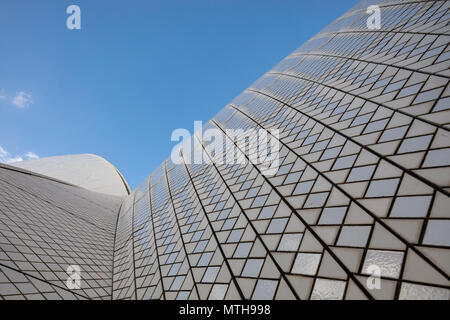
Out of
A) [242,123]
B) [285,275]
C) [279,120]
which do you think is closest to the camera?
[285,275]

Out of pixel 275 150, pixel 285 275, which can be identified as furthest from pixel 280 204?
pixel 275 150

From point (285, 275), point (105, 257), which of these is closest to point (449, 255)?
point (285, 275)

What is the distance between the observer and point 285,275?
619cm

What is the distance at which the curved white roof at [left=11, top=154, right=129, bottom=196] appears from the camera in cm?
4025

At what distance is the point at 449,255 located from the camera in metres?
4.14

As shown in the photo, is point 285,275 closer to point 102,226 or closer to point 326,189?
point 326,189

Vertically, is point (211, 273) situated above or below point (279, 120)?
below

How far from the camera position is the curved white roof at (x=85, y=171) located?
132 feet

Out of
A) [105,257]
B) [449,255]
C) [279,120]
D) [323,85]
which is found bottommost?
[449,255]

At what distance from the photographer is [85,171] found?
46.0 meters

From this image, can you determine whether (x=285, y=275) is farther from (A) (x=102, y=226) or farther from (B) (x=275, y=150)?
(A) (x=102, y=226)

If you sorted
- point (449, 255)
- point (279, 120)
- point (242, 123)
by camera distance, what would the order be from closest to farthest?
1. point (449, 255)
2. point (279, 120)
3. point (242, 123)

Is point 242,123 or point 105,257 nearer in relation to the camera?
point 105,257
